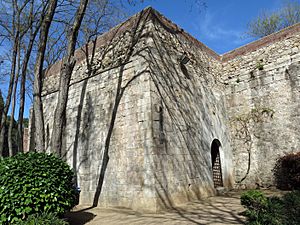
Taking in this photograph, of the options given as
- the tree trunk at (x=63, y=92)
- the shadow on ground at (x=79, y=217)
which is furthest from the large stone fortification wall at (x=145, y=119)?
the tree trunk at (x=63, y=92)

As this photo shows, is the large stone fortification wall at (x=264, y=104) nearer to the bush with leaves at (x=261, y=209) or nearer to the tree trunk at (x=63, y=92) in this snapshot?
the bush with leaves at (x=261, y=209)

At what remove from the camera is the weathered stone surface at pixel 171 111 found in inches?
244

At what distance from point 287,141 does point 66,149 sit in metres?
7.13

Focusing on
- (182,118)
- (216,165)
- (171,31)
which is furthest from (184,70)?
(216,165)

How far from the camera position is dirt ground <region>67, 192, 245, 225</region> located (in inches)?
180

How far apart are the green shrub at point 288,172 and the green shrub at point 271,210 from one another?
3.74 m

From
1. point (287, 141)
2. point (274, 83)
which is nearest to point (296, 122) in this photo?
point (287, 141)

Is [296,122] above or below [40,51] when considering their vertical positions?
below

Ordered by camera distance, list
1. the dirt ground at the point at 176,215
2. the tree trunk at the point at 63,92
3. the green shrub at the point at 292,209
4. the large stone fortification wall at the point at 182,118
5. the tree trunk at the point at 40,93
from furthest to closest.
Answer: the large stone fortification wall at the point at 182,118 → the tree trunk at the point at 40,93 → the tree trunk at the point at 63,92 → the dirt ground at the point at 176,215 → the green shrub at the point at 292,209

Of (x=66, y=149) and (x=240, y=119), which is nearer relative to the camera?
(x=66, y=149)

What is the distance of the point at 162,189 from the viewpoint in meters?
5.81

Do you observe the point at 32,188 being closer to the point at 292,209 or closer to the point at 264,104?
the point at 292,209

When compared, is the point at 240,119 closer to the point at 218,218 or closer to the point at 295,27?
the point at 295,27

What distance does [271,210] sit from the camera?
3.71 metres
